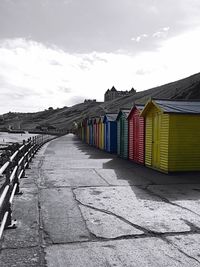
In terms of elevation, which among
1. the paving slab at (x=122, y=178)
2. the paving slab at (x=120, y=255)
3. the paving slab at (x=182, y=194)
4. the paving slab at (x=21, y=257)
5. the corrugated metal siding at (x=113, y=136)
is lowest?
the paving slab at (x=122, y=178)

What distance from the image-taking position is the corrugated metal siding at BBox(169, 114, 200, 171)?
13.4 meters

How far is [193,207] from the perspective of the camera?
7.59 meters

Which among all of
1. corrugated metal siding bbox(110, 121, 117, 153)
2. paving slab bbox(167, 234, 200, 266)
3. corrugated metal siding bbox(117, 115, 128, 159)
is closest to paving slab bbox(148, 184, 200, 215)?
paving slab bbox(167, 234, 200, 266)

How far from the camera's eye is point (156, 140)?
15023 mm

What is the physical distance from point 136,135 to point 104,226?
Result: 12.6 m

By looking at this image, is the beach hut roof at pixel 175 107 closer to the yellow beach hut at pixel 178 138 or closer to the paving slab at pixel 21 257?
the yellow beach hut at pixel 178 138

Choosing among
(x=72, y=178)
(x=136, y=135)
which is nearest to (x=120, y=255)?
(x=72, y=178)

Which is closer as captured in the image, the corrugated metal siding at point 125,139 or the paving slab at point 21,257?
the paving slab at point 21,257

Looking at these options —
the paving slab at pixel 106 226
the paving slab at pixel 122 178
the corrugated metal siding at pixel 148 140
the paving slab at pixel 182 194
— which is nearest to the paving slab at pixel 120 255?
the paving slab at pixel 106 226

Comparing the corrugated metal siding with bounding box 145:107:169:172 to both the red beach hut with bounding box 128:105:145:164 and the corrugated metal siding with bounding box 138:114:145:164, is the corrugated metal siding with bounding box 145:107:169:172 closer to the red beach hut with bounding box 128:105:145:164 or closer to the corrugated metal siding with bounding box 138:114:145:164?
the corrugated metal siding with bounding box 138:114:145:164

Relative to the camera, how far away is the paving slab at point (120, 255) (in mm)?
4531

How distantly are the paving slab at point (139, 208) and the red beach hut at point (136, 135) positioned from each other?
758cm

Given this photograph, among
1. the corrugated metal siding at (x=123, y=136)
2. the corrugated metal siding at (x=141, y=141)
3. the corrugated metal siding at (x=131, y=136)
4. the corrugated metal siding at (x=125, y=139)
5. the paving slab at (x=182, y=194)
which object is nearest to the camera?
the paving slab at (x=182, y=194)

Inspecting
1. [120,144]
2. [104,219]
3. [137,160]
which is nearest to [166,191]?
[104,219]
